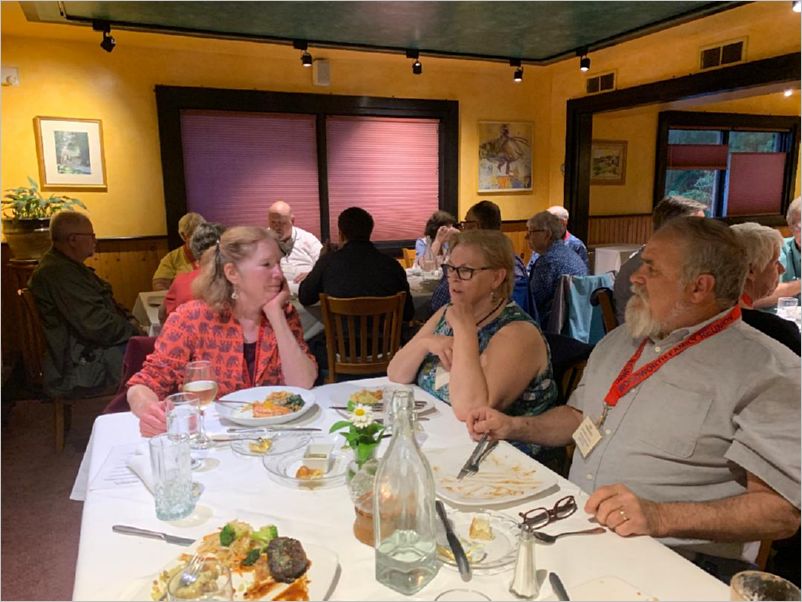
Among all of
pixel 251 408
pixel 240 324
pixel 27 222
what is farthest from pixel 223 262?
pixel 27 222

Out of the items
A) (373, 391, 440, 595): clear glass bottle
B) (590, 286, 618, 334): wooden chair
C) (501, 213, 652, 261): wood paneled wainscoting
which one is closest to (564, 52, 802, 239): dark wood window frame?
(501, 213, 652, 261): wood paneled wainscoting

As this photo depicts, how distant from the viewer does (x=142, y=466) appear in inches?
51.4

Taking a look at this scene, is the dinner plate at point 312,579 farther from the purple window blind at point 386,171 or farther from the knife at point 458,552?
the purple window blind at point 386,171

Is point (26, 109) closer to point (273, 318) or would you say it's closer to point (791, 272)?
point (273, 318)

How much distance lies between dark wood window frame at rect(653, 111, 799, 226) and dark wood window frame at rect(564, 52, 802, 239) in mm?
1159

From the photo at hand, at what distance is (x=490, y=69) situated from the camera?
6512 mm

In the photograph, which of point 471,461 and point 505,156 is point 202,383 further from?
point 505,156

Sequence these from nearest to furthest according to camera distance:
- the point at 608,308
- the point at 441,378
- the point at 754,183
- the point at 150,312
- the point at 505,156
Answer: the point at 441,378 < the point at 608,308 < the point at 150,312 < the point at 505,156 < the point at 754,183

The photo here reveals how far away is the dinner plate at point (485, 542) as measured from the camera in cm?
99

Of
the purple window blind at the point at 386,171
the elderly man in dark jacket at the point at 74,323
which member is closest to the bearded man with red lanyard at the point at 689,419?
the elderly man in dark jacket at the point at 74,323

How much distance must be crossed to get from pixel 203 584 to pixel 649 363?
1.09m

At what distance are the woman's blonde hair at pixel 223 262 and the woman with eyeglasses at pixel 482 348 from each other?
2.08 ft

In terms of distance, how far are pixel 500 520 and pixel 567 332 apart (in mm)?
2845

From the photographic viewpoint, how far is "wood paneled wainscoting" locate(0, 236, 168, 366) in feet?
16.3
